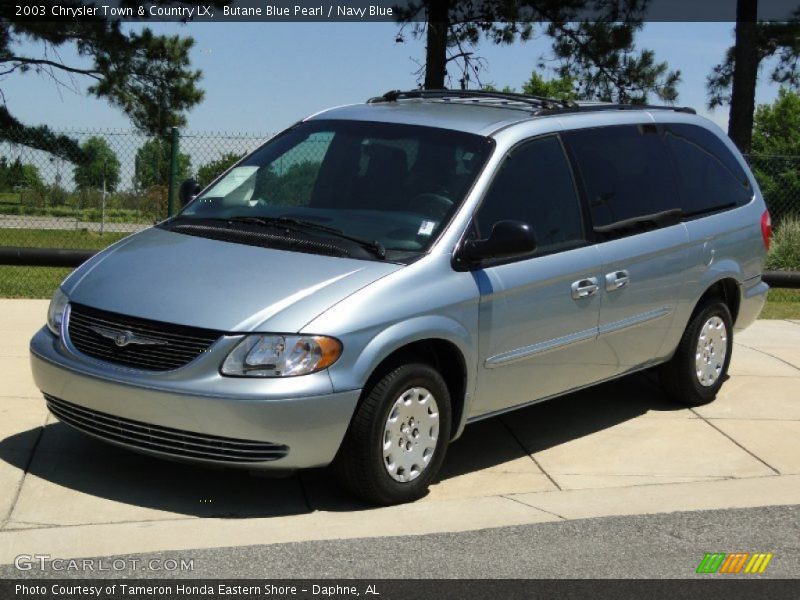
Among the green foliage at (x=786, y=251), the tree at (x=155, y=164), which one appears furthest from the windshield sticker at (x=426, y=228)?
the green foliage at (x=786, y=251)

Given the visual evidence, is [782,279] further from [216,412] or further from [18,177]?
[216,412]

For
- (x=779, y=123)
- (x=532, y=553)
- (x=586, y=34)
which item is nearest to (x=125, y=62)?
(x=586, y=34)

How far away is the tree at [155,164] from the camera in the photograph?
46.2 ft

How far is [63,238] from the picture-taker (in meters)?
14.6

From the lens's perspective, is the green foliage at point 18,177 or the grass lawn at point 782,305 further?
the green foliage at point 18,177

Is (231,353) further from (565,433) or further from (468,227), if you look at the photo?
(565,433)

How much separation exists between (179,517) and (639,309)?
3170 millimetres

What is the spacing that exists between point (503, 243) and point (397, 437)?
1105mm

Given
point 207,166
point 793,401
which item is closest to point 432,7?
point 207,166

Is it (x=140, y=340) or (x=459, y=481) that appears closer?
(x=140, y=340)

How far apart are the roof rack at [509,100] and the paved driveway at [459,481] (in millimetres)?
1948

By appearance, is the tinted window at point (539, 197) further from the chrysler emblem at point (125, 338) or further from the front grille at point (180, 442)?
the chrysler emblem at point (125, 338)

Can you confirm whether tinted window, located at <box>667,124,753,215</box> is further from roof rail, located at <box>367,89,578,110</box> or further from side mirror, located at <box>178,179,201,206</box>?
side mirror, located at <box>178,179,201,206</box>

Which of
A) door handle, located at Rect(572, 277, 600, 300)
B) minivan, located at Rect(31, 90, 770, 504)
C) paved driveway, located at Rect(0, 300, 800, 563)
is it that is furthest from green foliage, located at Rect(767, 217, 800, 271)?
door handle, located at Rect(572, 277, 600, 300)
